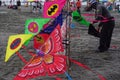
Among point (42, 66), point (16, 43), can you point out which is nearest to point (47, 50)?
point (42, 66)

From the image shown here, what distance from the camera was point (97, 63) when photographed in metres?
9.91

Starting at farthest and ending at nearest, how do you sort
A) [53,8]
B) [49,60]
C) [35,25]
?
1. [35,25]
2. [53,8]
3. [49,60]

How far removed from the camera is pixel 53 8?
6.71m

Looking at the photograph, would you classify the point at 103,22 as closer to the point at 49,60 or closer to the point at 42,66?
the point at 49,60

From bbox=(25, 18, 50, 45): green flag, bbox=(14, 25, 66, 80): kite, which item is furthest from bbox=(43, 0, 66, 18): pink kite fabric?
bbox=(14, 25, 66, 80): kite

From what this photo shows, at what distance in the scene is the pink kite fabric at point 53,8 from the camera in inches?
261

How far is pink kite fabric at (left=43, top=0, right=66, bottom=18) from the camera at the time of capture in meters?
6.63

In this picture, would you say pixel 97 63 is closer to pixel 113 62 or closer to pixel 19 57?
pixel 113 62

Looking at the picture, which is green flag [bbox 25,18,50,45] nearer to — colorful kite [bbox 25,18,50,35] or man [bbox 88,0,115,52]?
colorful kite [bbox 25,18,50,35]

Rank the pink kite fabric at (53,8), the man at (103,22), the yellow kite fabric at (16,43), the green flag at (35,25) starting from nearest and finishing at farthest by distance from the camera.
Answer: the yellow kite fabric at (16,43) < the pink kite fabric at (53,8) < the green flag at (35,25) < the man at (103,22)

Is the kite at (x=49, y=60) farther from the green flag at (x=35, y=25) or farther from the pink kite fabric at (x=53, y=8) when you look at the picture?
the green flag at (x=35, y=25)

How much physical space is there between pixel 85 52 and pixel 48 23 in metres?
4.89

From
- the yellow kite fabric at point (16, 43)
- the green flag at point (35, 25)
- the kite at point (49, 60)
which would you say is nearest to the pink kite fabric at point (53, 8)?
the green flag at point (35, 25)

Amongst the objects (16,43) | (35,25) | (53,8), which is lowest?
(16,43)
